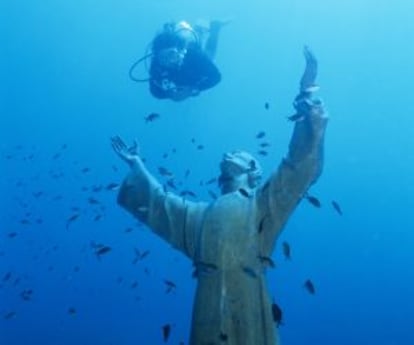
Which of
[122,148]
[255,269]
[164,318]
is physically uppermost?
[122,148]

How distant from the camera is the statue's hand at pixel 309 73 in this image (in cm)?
543

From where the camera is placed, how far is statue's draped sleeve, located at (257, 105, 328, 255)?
18.2ft

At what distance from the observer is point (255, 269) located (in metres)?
5.90

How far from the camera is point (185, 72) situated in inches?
374

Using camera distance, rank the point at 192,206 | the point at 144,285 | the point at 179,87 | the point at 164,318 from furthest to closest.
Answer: the point at 144,285 < the point at 164,318 < the point at 179,87 < the point at 192,206

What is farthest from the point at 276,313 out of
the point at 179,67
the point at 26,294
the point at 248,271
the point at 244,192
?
the point at 26,294

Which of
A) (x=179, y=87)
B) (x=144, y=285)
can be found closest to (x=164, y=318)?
(x=144, y=285)

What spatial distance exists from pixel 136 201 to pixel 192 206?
0.72 m

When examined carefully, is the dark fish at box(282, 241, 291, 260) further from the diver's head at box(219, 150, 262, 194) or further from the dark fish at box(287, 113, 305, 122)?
the dark fish at box(287, 113, 305, 122)

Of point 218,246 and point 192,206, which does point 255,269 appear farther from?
point 192,206

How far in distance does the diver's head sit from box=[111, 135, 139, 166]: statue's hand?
Answer: 104 cm

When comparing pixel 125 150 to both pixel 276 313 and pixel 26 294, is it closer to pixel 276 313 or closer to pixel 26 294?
pixel 276 313

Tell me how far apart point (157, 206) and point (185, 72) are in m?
3.55

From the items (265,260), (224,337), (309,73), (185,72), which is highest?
(185,72)
